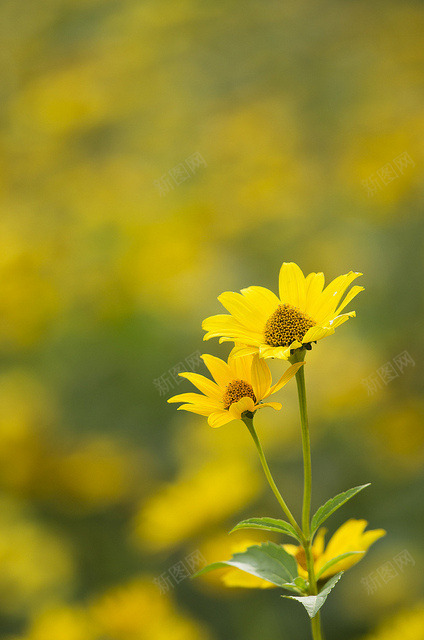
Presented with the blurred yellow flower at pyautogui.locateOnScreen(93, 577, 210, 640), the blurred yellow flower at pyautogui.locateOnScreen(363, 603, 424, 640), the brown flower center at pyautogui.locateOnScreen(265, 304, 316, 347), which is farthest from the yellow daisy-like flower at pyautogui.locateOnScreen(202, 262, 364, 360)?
the blurred yellow flower at pyautogui.locateOnScreen(93, 577, 210, 640)

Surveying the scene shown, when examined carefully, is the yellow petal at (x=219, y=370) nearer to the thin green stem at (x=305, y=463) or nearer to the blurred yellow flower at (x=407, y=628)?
the thin green stem at (x=305, y=463)

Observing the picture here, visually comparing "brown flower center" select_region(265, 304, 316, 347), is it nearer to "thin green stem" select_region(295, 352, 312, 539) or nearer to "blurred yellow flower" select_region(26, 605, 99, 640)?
"thin green stem" select_region(295, 352, 312, 539)

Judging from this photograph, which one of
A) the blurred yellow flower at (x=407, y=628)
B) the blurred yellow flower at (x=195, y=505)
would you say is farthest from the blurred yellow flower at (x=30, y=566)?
the blurred yellow flower at (x=407, y=628)

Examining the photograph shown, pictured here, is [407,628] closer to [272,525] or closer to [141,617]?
[141,617]

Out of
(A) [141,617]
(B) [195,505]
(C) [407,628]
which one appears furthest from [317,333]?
(B) [195,505]

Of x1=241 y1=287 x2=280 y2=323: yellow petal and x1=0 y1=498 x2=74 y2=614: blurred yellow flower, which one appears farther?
x1=0 y1=498 x2=74 y2=614: blurred yellow flower

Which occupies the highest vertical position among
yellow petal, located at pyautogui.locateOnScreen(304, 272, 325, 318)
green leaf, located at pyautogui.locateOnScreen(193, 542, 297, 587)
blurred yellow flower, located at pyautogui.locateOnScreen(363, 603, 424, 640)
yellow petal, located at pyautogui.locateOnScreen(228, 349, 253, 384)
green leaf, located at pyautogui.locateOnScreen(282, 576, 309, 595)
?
yellow petal, located at pyautogui.locateOnScreen(304, 272, 325, 318)
